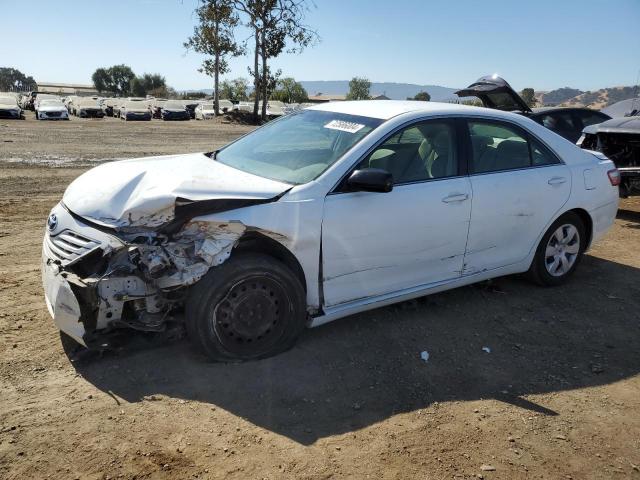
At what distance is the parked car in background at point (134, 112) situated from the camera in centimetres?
3684

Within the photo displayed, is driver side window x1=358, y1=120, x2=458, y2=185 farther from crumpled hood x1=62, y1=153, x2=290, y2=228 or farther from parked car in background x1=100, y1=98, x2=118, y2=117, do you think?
parked car in background x1=100, y1=98, x2=118, y2=117

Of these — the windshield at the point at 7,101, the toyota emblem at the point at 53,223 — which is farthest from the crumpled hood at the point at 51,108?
the toyota emblem at the point at 53,223

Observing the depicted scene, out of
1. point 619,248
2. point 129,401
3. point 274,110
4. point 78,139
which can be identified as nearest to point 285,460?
point 129,401

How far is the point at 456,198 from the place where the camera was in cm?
411

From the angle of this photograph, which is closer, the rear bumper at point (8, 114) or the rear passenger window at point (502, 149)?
the rear passenger window at point (502, 149)

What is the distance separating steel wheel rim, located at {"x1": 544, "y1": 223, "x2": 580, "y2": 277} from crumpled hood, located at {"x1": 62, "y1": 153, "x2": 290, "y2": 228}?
282cm

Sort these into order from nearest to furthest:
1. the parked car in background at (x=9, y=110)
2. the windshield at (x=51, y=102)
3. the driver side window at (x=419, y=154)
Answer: the driver side window at (x=419, y=154) < the parked car in background at (x=9, y=110) < the windshield at (x=51, y=102)

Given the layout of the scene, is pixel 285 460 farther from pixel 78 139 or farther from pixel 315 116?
pixel 78 139

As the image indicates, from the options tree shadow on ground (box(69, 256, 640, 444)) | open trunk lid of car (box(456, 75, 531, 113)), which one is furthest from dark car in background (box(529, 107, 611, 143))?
tree shadow on ground (box(69, 256, 640, 444))

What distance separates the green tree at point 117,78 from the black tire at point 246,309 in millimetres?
106149

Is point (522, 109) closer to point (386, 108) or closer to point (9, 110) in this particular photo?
point (386, 108)

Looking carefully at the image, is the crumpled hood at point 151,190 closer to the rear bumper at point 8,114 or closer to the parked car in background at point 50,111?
the rear bumper at point 8,114

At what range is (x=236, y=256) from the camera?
3.42 meters

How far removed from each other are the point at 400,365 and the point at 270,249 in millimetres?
1192
